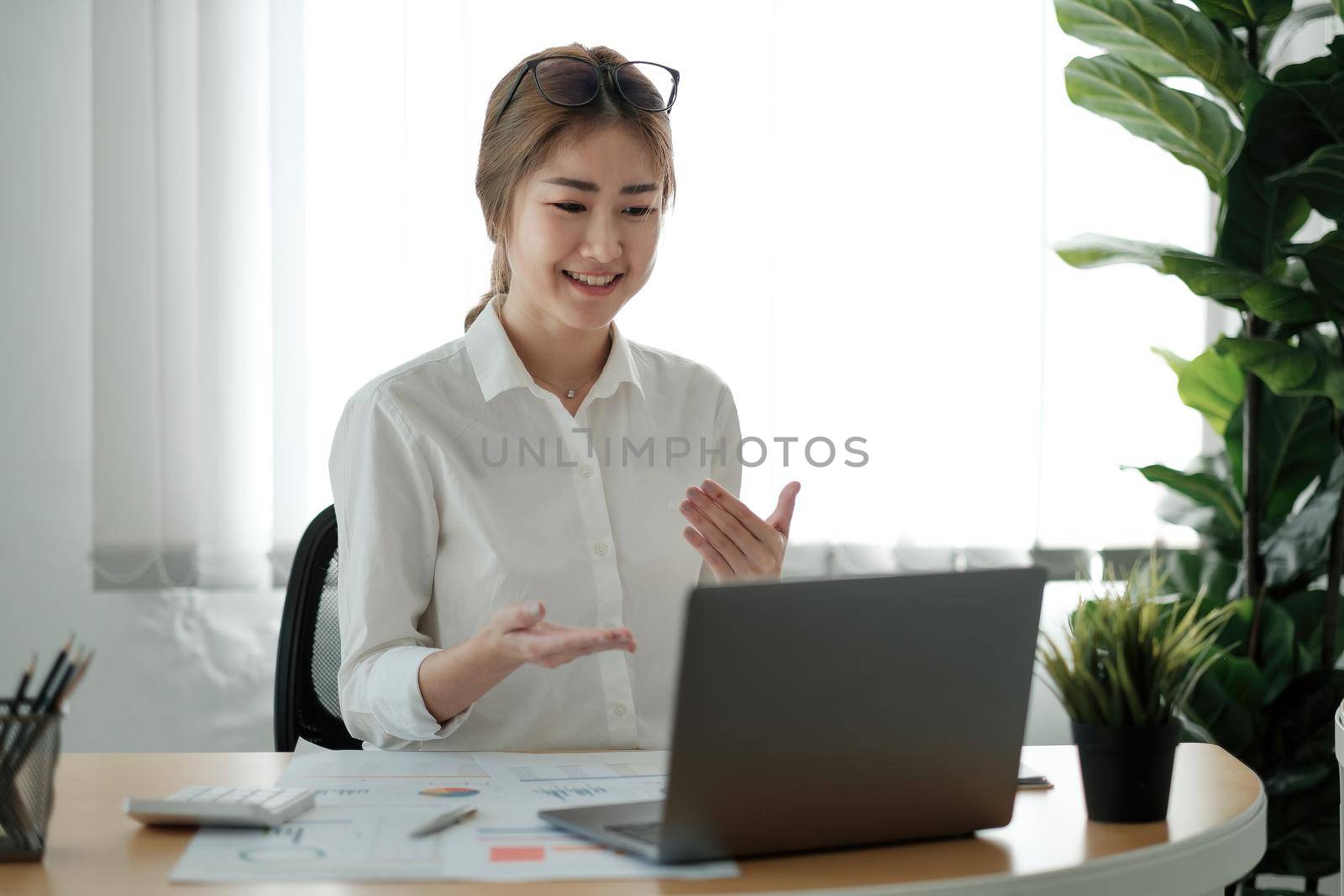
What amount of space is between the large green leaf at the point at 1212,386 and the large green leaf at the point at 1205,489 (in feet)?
0.35

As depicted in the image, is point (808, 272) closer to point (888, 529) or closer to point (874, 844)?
point (888, 529)

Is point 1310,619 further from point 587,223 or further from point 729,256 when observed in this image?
point 587,223

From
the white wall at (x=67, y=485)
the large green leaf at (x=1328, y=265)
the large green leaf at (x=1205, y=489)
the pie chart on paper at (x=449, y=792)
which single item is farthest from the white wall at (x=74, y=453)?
the large green leaf at (x=1328, y=265)

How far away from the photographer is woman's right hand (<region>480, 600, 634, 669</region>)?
92 centimetres

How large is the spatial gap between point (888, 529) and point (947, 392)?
0.31 metres

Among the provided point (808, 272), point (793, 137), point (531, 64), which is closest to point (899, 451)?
point (808, 272)

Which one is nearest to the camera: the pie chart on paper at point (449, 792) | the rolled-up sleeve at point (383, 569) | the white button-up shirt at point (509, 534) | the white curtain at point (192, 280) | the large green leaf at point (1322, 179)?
the pie chart on paper at point (449, 792)

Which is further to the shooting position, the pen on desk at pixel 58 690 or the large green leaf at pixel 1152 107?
the large green leaf at pixel 1152 107

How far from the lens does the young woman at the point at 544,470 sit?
1.38m

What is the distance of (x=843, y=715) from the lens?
32.4 inches

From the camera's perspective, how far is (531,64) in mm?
1459

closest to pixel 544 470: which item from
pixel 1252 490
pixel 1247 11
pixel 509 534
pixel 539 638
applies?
pixel 509 534

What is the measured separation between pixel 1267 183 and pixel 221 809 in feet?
6.09

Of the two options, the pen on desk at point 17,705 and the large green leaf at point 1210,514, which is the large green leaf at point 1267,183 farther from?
the pen on desk at point 17,705
